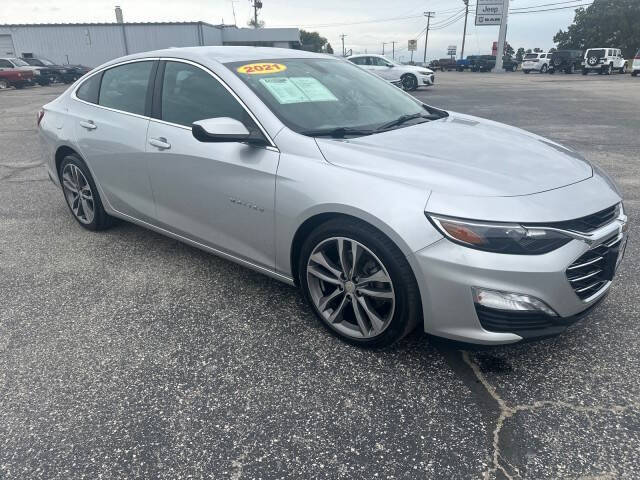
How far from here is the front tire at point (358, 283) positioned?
2.44 meters

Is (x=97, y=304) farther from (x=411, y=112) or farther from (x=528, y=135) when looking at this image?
(x=528, y=135)

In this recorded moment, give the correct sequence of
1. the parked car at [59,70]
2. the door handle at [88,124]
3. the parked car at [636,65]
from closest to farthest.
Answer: the door handle at [88,124], the parked car at [59,70], the parked car at [636,65]

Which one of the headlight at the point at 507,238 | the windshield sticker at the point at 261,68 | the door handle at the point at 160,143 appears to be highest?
the windshield sticker at the point at 261,68

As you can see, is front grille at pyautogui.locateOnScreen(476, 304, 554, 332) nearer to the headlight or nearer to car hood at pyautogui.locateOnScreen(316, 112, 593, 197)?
the headlight

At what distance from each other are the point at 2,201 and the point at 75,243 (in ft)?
6.71

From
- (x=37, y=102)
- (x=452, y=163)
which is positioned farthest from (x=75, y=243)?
(x=37, y=102)

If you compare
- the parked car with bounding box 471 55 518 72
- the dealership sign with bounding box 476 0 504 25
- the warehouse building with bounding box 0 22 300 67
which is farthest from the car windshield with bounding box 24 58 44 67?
the dealership sign with bounding box 476 0 504 25

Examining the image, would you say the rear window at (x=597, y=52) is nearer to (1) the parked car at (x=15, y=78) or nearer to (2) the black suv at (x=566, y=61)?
(2) the black suv at (x=566, y=61)

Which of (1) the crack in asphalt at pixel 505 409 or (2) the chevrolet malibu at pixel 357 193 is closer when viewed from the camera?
(1) the crack in asphalt at pixel 505 409

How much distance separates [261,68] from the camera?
3318 mm

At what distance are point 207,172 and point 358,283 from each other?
1.23 metres

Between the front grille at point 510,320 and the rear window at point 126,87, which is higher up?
the rear window at point 126,87

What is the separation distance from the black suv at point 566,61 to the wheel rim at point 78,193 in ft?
149

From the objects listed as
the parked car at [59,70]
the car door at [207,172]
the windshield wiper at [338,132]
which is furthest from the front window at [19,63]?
the windshield wiper at [338,132]
